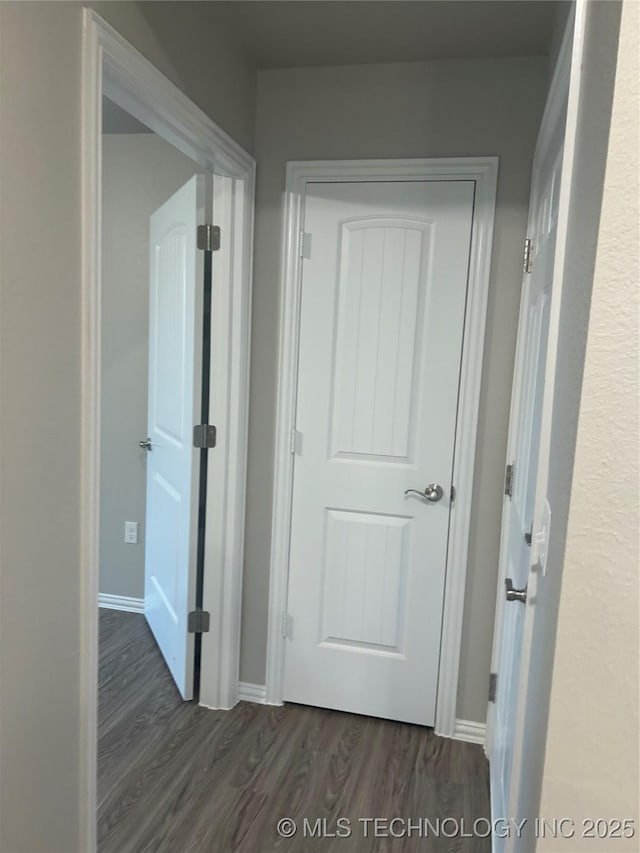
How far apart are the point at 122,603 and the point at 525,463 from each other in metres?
2.39

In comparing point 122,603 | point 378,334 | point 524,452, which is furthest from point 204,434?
point 122,603

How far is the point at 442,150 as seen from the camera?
2.16m

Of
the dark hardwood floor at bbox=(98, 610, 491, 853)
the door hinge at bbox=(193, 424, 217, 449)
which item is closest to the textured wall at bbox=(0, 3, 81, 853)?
the dark hardwood floor at bbox=(98, 610, 491, 853)

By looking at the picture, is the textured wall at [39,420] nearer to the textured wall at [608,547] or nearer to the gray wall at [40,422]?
the gray wall at [40,422]

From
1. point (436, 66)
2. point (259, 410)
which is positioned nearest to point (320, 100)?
point (436, 66)

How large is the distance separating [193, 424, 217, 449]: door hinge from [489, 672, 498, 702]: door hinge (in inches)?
51.6

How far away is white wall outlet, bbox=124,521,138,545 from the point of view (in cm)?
320

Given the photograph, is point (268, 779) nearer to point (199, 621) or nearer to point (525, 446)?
point (199, 621)

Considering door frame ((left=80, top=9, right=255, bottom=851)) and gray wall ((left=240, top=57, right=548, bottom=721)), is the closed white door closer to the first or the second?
gray wall ((left=240, top=57, right=548, bottom=721))

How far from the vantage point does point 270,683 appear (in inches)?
97.8

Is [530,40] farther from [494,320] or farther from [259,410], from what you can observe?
[259,410]

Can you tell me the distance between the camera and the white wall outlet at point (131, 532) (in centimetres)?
320

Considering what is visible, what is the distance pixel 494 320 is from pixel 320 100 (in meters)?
1.02

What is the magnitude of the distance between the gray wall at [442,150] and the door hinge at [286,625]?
0.39 m
